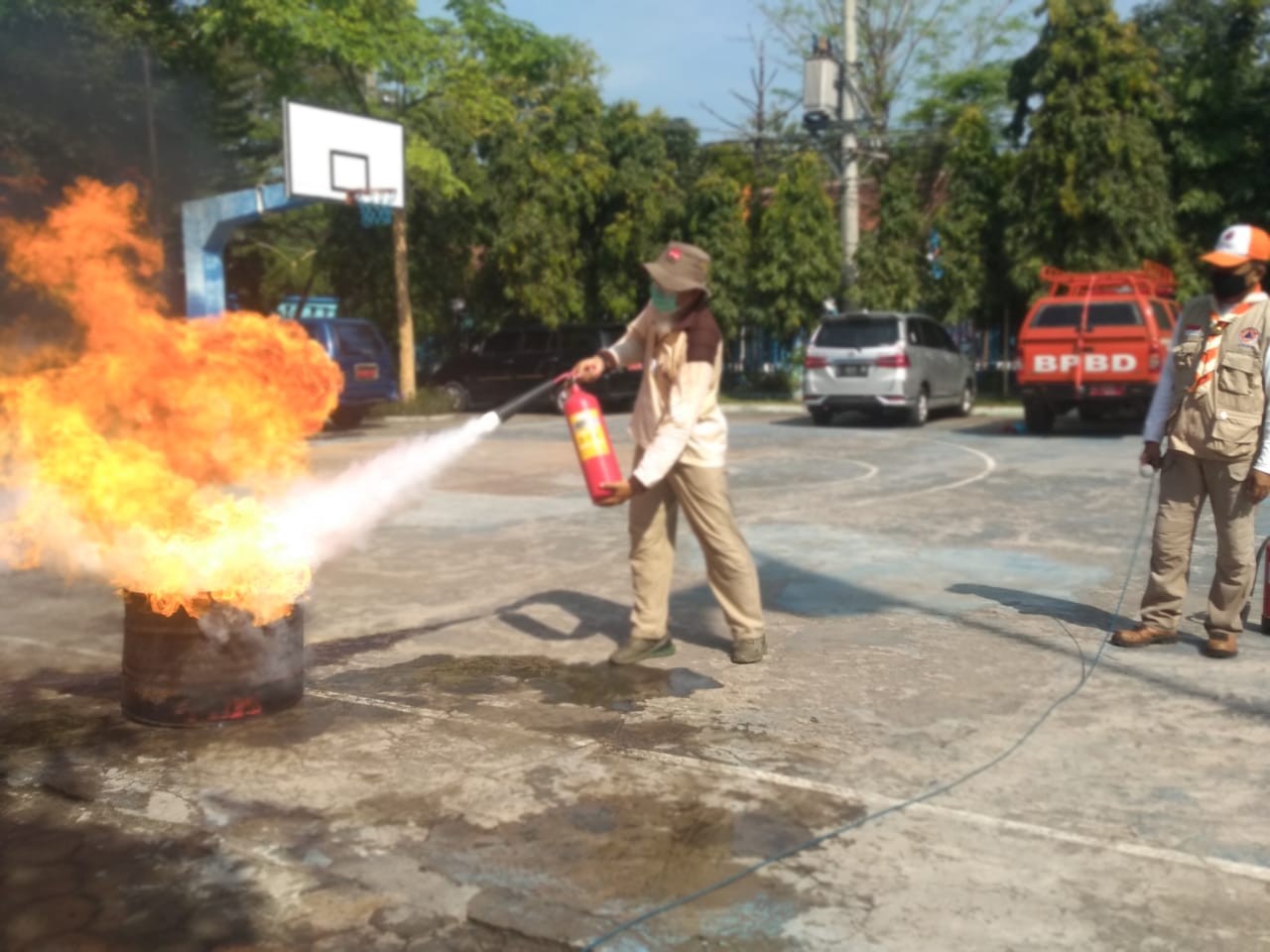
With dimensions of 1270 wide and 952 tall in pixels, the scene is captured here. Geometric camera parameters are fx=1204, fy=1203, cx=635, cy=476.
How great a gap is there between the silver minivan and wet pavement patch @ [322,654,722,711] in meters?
14.4

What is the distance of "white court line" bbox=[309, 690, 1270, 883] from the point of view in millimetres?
3586

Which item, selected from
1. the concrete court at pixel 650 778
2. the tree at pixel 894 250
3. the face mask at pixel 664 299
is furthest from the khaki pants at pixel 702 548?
the tree at pixel 894 250

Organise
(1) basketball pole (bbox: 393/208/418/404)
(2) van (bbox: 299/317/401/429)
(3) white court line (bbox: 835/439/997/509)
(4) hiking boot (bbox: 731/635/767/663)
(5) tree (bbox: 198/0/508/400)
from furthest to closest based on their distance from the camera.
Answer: (1) basketball pole (bbox: 393/208/418/404) → (5) tree (bbox: 198/0/508/400) → (2) van (bbox: 299/317/401/429) → (3) white court line (bbox: 835/439/997/509) → (4) hiking boot (bbox: 731/635/767/663)

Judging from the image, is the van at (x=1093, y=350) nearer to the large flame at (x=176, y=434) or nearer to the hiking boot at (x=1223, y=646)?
the hiking boot at (x=1223, y=646)

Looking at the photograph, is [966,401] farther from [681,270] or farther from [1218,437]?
[681,270]

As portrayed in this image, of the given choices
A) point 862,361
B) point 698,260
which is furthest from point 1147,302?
point 698,260

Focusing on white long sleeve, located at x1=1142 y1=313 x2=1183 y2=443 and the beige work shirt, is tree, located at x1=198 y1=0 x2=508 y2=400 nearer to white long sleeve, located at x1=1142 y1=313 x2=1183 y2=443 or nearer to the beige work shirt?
the beige work shirt

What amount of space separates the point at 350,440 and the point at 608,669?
14037 mm

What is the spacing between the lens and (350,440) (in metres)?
19.1

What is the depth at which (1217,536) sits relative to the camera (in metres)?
5.88

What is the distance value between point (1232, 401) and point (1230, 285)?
57 centimetres

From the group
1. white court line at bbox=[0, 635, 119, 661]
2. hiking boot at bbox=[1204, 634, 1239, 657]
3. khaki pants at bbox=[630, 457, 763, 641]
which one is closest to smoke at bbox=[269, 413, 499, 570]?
khaki pants at bbox=[630, 457, 763, 641]

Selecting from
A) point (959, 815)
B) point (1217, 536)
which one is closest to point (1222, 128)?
point (1217, 536)

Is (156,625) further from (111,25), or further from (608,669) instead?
(111,25)
